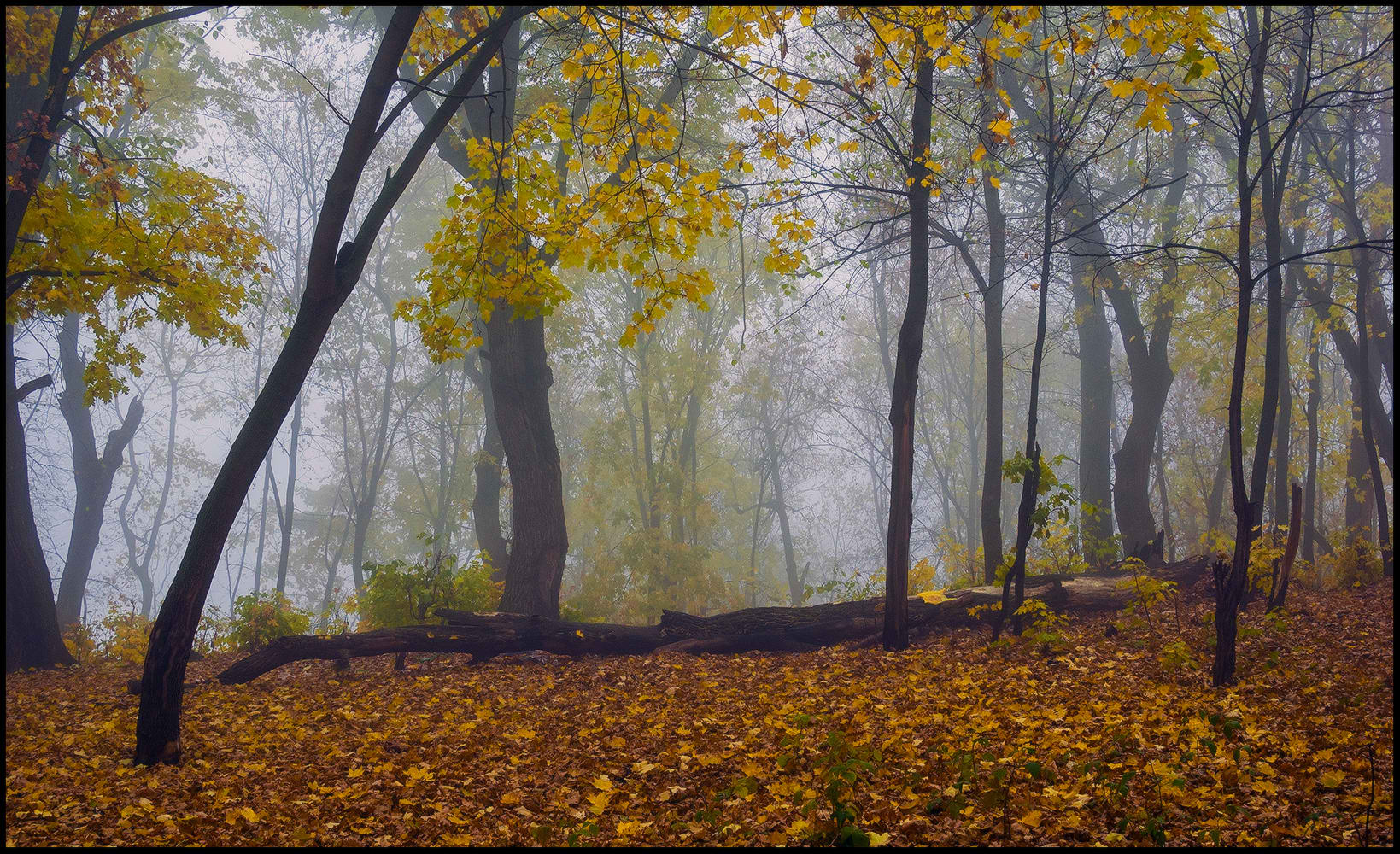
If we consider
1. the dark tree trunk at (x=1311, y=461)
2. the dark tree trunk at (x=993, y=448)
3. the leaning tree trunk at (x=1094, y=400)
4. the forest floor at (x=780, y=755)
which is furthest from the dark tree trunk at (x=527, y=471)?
the dark tree trunk at (x=1311, y=461)

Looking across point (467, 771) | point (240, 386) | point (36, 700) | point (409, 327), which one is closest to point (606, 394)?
point (409, 327)

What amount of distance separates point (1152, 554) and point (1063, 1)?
7153 mm

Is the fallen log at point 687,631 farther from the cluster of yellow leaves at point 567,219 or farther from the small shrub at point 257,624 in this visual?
the cluster of yellow leaves at point 567,219

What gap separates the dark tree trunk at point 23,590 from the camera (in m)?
7.88

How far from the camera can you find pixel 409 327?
82.2ft

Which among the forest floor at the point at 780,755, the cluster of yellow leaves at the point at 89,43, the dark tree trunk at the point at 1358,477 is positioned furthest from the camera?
the dark tree trunk at the point at 1358,477

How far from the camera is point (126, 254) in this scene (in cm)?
695

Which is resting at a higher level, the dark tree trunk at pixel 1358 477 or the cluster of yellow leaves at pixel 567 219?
the cluster of yellow leaves at pixel 567 219

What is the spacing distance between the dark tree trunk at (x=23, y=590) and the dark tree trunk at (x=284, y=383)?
485 centimetres

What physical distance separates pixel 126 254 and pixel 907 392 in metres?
6.94

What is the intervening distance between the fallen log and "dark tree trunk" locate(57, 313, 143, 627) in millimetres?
11142

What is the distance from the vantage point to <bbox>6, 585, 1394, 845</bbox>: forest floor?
3.11 m

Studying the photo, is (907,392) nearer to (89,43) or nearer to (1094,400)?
(89,43)

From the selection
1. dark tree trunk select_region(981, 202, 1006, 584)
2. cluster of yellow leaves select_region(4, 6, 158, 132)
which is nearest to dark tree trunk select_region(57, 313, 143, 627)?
cluster of yellow leaves select_region(4, 6, 158, 132)
